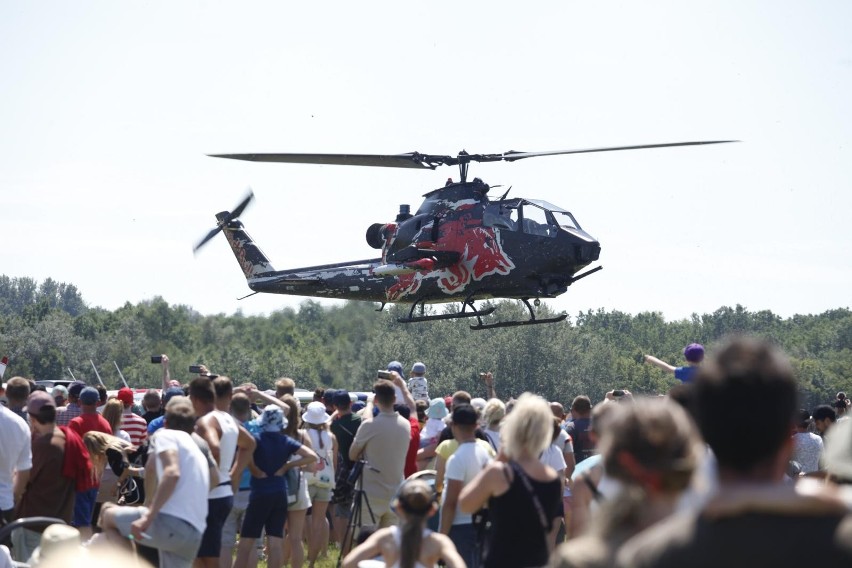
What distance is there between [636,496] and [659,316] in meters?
93.9

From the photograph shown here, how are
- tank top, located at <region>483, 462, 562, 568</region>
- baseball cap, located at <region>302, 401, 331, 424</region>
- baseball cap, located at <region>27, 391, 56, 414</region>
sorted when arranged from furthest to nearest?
baseball cap, located at <region>302, 401, 331, 424</region>, baseball cap, located at <region>27, 391, 56, 414</region>, tank top, located at <region>483, 462, 562, 568</region>

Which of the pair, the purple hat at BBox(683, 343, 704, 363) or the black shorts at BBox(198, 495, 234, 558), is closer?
the black shorts at BBox(198, 495, 234, 558)

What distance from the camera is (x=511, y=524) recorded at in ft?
19.5

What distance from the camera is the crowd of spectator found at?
254 cm

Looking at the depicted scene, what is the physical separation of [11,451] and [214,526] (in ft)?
5.13

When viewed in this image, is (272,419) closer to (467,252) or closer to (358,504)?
(358,504)

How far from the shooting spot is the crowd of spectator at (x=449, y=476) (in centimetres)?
254

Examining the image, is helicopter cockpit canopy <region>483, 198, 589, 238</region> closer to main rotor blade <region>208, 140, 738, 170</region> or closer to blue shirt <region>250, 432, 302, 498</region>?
main rotor blade <region>208, 140, 738, 170</region>

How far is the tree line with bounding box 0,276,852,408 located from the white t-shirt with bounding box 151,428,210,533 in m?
48.2

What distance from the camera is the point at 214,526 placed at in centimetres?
835

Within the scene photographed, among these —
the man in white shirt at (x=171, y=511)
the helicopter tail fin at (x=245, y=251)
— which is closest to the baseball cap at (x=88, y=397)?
the man in white shirt at (x=171, y=511)

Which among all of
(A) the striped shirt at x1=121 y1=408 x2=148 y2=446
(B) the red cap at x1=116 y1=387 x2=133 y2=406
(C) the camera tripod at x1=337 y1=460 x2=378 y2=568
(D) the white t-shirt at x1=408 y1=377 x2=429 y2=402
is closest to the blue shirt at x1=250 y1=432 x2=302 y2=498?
(C) the camera tripod at x1=337 y1=460 x2=378 y2=568

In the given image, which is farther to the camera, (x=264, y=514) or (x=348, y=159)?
(x=348, y=159)

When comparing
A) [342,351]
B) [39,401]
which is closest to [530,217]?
[39,401]
